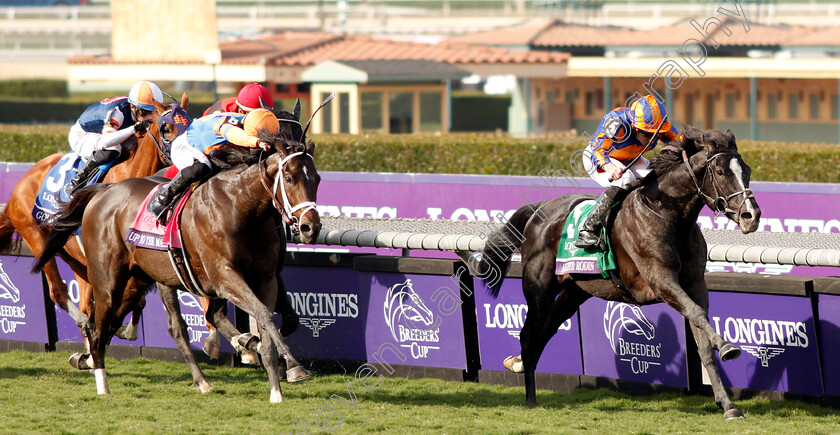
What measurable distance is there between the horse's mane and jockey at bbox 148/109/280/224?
0.17ft

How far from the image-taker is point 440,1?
4319 cm

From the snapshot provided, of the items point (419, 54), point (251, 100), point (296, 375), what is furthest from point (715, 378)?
point (419, 54)

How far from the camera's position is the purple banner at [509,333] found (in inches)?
251

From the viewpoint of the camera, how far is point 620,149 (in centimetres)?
573

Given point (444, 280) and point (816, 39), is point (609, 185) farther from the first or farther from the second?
point (816, 39)

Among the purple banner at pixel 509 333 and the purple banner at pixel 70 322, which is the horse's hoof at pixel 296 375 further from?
the purple banner at pixel 70 322

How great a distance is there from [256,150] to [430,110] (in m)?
17.5

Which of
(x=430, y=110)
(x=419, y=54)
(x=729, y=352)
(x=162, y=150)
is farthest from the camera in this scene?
(x=419, y=54)

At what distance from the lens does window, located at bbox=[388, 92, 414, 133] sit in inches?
861

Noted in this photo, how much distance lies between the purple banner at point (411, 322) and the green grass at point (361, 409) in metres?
0.18

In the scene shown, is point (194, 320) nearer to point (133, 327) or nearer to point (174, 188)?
point (133, 327)

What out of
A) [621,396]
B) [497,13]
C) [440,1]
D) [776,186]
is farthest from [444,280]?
[440,1]

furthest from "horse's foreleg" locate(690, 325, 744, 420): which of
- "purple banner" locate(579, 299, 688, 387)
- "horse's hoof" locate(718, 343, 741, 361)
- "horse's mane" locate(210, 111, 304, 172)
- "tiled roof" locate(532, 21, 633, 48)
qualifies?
"tiled roof" locate(532, 21, 633, 48)

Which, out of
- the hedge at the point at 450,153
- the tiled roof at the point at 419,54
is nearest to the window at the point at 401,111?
the tiled roof at the point at 419,54
